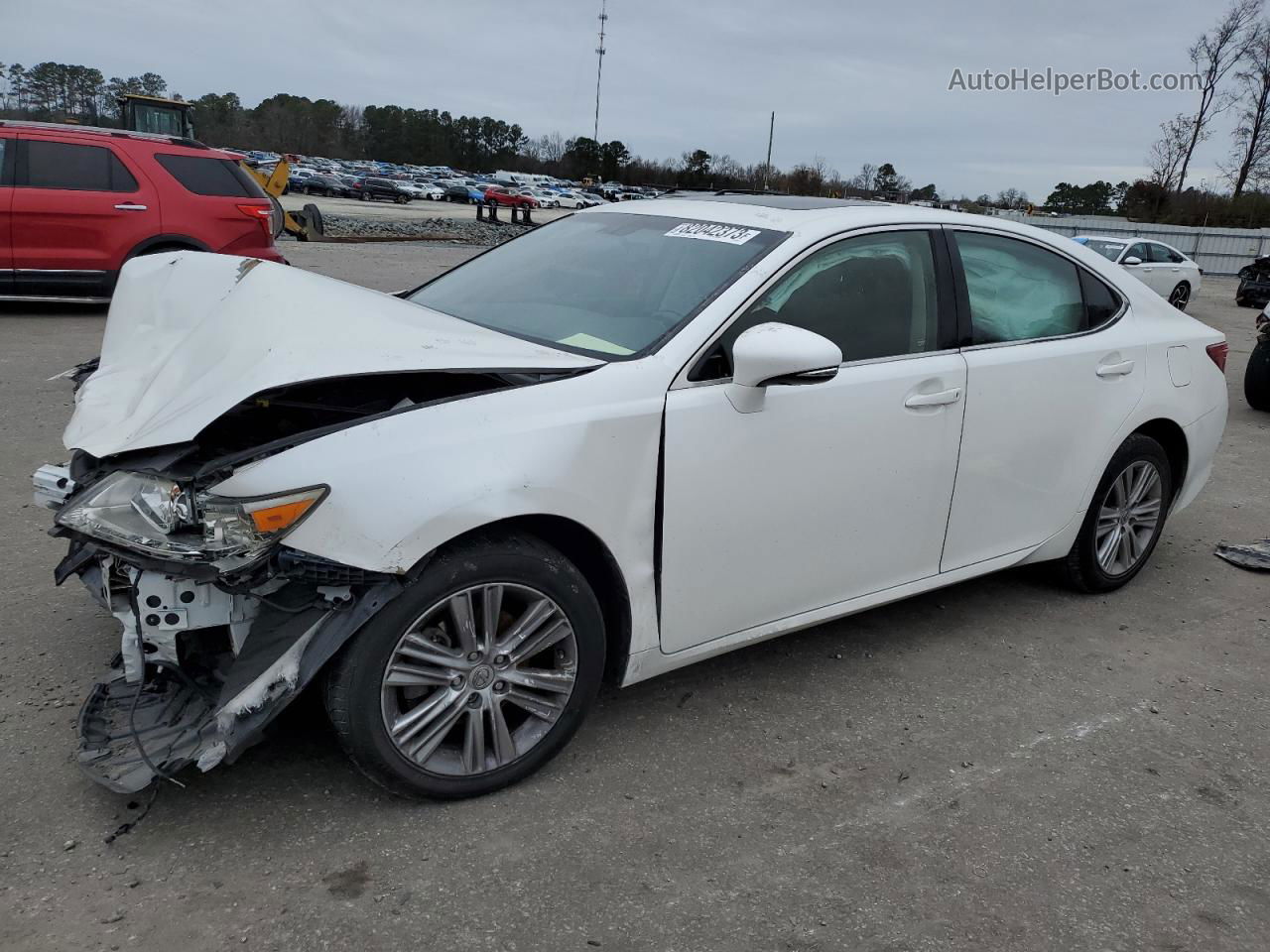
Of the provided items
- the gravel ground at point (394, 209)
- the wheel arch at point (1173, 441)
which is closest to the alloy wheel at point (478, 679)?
the wheel arch at point (1173, 441)

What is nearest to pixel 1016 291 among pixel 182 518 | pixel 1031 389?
pixel 1031 389

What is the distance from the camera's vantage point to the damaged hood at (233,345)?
8.64 feet

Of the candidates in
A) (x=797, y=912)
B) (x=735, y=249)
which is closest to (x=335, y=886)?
(x=797, y=912)

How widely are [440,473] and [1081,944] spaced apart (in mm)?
1920

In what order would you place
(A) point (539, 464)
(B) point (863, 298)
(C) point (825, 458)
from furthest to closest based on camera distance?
(B) point (863, 298), (C) point (825, 458), (A) point (539, 464)

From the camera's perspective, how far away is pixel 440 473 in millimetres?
2541

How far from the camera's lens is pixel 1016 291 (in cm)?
398

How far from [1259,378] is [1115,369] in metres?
6.29

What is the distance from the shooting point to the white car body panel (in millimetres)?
2549

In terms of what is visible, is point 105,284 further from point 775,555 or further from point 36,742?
point 775,555

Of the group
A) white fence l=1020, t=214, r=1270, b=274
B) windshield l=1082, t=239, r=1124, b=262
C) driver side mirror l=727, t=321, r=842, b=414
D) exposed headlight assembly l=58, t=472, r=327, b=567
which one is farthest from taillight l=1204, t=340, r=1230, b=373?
white fence l=1020, t=214, r=1270, b=274

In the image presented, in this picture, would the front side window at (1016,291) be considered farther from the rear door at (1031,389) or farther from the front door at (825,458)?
the front door at (825,458)

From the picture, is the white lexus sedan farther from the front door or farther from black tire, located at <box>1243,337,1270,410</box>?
black tire, located at <box>1243,337,1270,410</box>

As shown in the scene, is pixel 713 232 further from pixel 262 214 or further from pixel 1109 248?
pixel 1109 248
